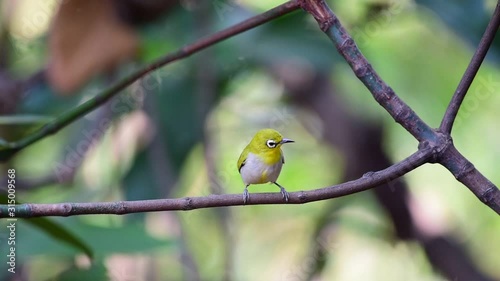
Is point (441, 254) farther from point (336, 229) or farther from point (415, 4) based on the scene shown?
point (415, 4)

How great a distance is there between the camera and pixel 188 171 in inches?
73.2

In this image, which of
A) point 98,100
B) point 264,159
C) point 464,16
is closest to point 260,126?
point 464,16

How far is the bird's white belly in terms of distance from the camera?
0.93 m

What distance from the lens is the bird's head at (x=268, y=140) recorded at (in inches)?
36.5

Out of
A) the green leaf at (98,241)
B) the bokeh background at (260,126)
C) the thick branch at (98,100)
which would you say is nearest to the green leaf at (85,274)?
the green leaf at (98,241)

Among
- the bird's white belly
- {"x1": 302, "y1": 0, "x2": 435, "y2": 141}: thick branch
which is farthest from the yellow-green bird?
{"x1": 302, "y1": 0, "x2": 435, "y2": 141}: thick branch

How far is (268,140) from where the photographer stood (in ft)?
3.06

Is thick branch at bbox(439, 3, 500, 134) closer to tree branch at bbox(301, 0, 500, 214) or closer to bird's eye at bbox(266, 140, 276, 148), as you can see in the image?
tree branch at bbox(301, 0, 500, 214)

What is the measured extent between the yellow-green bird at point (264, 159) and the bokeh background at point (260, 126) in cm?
49

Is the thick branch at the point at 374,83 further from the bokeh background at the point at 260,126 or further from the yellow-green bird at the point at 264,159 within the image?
the bokeh background at the point at 260,126

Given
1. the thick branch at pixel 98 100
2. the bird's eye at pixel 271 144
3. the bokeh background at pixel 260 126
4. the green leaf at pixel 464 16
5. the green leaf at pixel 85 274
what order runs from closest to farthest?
the thick branch at pixel 98 100 < the bird's eye at pixel 271 144 < the green leaf at pixel 85 274 < the green leaf at pixel 464 16 < the bokeh background at pixel 260 126

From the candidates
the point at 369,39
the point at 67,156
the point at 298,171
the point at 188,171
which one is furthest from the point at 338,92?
the point at 67,156

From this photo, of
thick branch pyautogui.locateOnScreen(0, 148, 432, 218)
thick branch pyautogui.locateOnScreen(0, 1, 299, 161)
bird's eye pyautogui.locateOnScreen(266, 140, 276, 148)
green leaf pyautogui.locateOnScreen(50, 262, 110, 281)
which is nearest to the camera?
thick branch pyautogui.locateOnScreen(0, 148, 432, 218)

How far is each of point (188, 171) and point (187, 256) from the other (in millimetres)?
462
